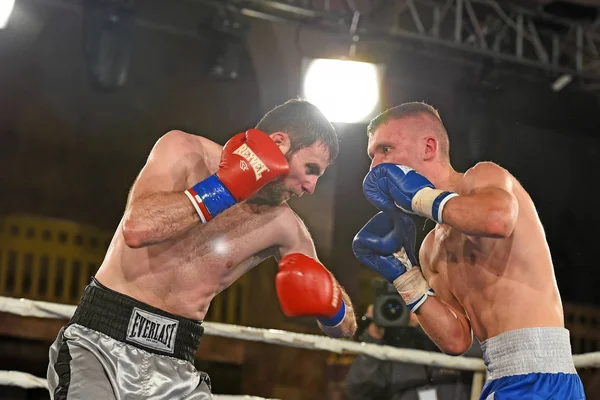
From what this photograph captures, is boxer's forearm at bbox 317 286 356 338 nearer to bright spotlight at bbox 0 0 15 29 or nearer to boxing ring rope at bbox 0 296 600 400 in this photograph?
boxing ring rope at bbox 0 296 600 400

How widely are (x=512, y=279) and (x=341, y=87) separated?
9.09ft

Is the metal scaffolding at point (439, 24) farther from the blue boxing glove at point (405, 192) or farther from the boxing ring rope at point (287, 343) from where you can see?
the blue boxing glove at point (405, 192)

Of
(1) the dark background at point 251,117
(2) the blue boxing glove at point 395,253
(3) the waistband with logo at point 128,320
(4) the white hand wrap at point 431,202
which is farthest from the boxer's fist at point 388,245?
(1) the dark background at point 251,117

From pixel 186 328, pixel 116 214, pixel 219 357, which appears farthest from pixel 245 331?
pixel 116 214

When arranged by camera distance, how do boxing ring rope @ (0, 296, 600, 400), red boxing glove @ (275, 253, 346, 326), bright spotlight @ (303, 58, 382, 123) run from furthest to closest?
1. bright spotlight @ (303, 58, 382, 123)
2. boxing ring rope @ (0, 296, 600, 400)
3. red boxing glove @ (275, 253, 346, 326)

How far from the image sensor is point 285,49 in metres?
6.05

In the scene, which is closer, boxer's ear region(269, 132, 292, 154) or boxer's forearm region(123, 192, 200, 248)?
boxer's forearm region(123, 192, 200, 248)

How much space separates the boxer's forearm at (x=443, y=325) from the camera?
193 cm

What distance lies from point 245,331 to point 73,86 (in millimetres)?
3858

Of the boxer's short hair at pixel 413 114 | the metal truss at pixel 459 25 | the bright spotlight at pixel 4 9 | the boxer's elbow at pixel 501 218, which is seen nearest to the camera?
the boxer's elbow at pixel 501 218

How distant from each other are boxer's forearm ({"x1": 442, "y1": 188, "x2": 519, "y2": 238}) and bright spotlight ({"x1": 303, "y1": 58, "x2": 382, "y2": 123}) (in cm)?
267

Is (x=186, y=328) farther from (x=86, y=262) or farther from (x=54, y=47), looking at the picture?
(x=54, y=47)

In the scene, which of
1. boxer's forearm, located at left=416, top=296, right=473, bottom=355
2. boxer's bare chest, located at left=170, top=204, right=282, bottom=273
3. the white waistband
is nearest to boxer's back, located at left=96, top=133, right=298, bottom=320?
boxer's bare chest, located at left=170, top=204, right=282, bottom=273

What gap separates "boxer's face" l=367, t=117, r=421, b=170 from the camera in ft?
6.73
